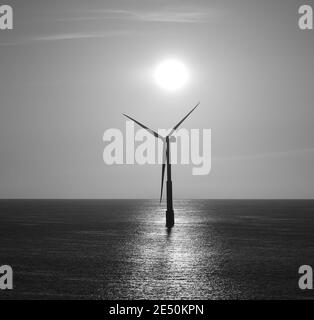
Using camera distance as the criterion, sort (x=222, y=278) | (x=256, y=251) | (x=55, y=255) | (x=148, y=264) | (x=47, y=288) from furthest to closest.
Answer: (x=256, y=251)
(x=55, y=255)
(x=148, y=264)
(x=222, y=278)
(x=47, y=288)

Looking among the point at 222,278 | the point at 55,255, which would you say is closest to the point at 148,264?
the point at 222,278

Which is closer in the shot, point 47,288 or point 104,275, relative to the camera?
point 47,288

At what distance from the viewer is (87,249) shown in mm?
110875
